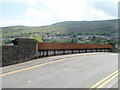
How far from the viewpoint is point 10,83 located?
396 inches

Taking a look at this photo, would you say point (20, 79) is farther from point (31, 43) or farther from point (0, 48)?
point (31, 43)

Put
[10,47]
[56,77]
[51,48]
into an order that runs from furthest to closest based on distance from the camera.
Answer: [51,48]
[10,47]
[56,77]

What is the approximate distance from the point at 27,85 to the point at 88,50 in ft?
73.4

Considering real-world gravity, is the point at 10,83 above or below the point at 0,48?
below

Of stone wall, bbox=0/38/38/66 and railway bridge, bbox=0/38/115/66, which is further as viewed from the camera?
railway bridge, bbox=0/38/115/66

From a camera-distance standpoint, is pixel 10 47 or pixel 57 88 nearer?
pixel 57 88

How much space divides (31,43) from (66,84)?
26.9 feet

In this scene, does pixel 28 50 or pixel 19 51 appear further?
pixel 28 50

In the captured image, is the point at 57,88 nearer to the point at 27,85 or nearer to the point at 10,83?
the point at 27,85

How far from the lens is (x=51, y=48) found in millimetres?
21234

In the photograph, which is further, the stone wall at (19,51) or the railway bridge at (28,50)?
the railway bridge at (28,50)

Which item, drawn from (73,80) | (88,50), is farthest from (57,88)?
(88,50)

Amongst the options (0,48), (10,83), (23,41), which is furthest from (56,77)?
(23,41)

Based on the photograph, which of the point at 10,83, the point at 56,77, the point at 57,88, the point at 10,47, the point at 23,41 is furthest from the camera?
the point at 23,41
